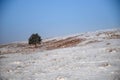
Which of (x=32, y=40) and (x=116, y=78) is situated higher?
(x=32, y=40)

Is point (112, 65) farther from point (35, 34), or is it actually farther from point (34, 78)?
point (35, 34)

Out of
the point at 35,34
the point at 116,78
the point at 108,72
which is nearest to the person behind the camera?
the point at 116,78

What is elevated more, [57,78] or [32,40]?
[32,40]

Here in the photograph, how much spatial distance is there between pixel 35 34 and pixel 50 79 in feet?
163

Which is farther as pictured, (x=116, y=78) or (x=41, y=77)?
(x=41, y=77)

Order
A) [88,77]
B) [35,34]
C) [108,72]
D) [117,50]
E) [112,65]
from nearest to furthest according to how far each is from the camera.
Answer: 1. [88,77]
2. [108,72]
3. [112,65]
4. [117,50]
5. [35,34]

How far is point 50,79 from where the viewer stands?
14.3 metres

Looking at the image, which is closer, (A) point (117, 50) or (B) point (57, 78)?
(B) point (57, 78)

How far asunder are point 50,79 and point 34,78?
128 cm

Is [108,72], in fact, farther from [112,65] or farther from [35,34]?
[35,34]

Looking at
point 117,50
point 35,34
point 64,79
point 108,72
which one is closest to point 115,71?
point 108,72

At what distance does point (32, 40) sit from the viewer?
63875mm

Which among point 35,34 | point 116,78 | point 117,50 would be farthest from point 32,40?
point 116,78

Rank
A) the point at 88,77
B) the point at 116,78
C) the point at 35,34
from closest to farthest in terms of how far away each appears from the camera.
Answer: the point at 116,78 < the point at 88,77 < the point at 35,34
